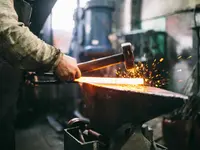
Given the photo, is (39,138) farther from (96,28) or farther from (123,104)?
(96,28)

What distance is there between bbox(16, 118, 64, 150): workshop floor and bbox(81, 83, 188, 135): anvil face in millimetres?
1786

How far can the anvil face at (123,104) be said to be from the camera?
1.73 m

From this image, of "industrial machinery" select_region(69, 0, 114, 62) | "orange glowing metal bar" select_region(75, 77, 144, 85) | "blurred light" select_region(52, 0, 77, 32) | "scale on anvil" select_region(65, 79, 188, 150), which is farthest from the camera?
"blurred light" select_region(52, 0, 77, 32)

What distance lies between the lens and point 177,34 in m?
4.59

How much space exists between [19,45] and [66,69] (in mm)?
413

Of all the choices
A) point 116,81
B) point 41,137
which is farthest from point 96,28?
point 116,81

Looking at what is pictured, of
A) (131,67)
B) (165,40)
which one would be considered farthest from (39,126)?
(131,67)

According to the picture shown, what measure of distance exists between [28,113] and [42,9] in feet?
10.7

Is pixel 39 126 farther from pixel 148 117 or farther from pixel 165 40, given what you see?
pixel 148 117

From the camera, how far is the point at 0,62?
2609 mm

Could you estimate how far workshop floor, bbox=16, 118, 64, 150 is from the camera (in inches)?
154

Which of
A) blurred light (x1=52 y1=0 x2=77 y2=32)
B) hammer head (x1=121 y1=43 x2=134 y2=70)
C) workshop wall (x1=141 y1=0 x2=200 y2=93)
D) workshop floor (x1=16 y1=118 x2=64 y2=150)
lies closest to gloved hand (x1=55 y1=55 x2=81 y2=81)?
hammer head (x1=121 y1=43 x2=134 y2=70)

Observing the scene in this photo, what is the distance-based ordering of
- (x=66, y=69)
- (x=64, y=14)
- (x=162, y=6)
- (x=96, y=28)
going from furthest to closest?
(x=64, y=14)
(x=96, y=28)
(x=162, y=6)
(x=66, y=69)

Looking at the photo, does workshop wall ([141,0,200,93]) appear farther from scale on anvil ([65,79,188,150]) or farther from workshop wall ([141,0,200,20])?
scale on anvil ([65,79,188,150])
